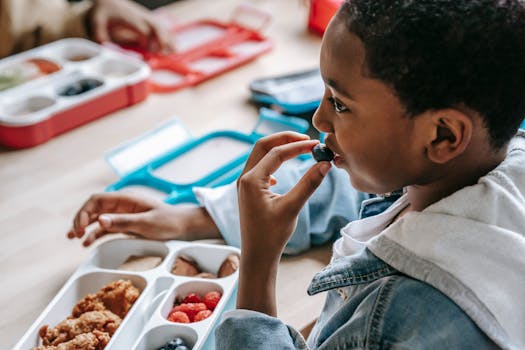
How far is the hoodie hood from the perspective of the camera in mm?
510

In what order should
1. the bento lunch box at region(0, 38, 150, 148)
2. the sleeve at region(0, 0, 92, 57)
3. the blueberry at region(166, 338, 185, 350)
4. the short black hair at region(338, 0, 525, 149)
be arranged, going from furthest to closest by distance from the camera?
1. the sleeve at region(0, 0, 92, 57)
2. the bento lunch box at region(0, 38, 150, 148)
3. the blueberry at region(166, 338, 185, 350)
4. the short black hair at region(338, 0, 525, 149)

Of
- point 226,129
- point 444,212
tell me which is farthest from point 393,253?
point 226,129

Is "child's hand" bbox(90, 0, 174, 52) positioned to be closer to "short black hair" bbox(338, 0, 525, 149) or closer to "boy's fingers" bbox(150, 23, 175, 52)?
"boy's fingers" bbox(150, 23, 175, 52)

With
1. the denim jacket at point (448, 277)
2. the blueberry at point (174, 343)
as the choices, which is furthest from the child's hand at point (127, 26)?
the denim jacket at point (448, 277)

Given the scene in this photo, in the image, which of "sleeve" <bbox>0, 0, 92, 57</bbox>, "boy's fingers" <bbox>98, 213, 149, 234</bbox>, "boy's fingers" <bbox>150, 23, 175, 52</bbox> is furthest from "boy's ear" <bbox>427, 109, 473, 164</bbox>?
"sleeve" <bbox>0, 0, 92, 57</bbox>

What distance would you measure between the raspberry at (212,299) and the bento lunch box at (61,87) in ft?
1.47

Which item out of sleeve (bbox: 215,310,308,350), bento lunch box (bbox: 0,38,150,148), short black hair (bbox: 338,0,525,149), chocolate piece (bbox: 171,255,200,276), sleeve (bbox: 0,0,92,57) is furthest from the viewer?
sleeve (bbox: 0,0,92,57)

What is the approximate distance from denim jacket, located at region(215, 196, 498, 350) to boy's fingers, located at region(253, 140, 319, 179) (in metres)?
0.11

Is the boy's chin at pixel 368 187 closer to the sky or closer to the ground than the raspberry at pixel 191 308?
closer to the sky

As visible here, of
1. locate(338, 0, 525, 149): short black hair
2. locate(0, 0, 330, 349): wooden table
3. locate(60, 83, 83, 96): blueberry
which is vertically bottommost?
locate(0, 0, 330, 349): wooden table

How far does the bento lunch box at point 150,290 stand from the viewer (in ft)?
2.30

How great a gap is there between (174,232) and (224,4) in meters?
0.77

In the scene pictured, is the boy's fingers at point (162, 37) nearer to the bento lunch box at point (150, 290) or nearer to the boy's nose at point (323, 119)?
the bento lunch box at point (150, 290)

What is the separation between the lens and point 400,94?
0.51 m
